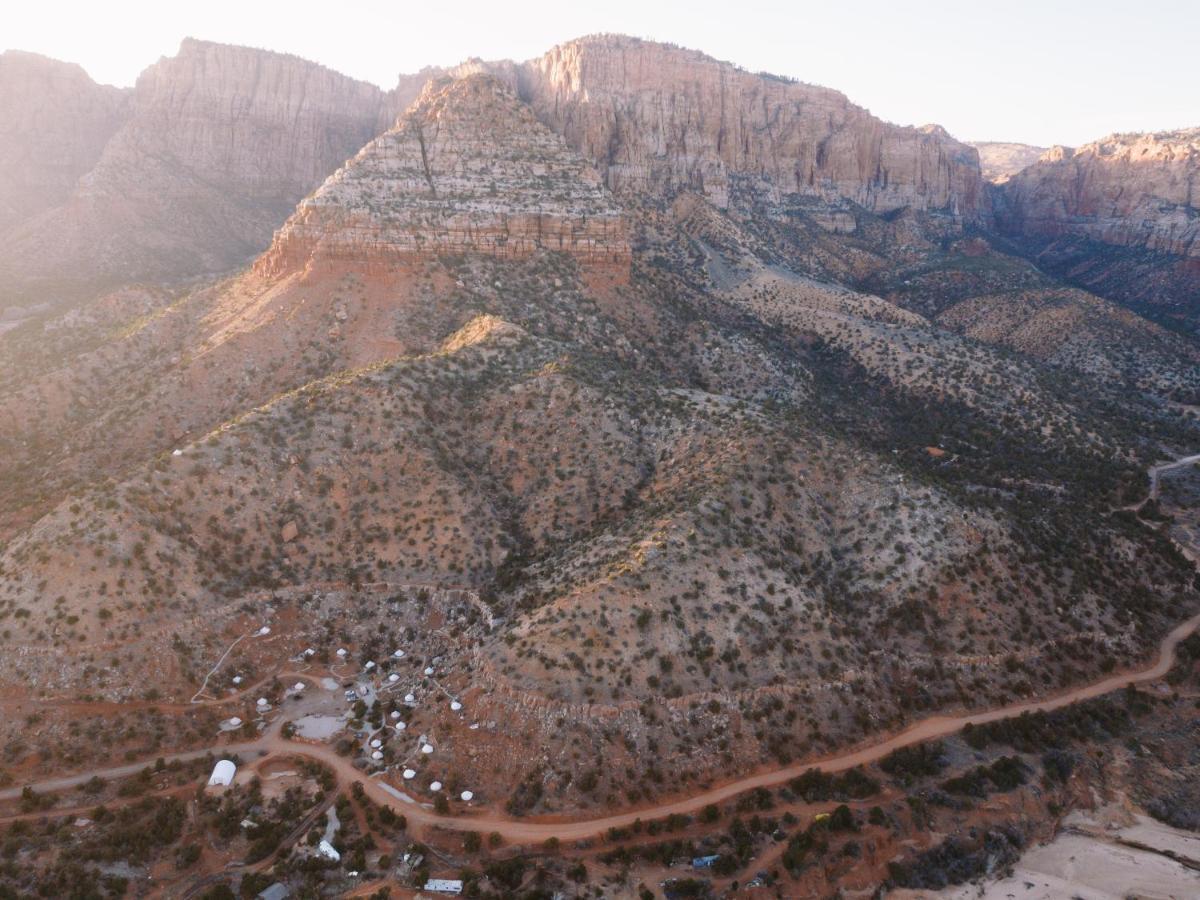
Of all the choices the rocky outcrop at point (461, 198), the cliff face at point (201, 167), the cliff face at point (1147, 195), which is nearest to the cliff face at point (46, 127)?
the cliff face at point (201, 167)

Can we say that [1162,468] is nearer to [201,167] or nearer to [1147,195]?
[1147,195]

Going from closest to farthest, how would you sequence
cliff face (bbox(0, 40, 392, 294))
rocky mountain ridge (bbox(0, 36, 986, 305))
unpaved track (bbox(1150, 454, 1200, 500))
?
unpaved track (bbox(1150, 454, 1200, 500)) < rocky mountain ridge (bbox(0, 36, 986, 305)) < cliff face (bbox(0, 40, 392, 294))

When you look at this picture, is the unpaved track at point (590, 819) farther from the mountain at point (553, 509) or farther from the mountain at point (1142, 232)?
the mountain at point (1142, 232)

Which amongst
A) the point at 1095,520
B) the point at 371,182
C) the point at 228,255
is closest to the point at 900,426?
the point at 1095,520

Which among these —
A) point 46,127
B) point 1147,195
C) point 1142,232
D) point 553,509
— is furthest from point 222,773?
point 1147,195

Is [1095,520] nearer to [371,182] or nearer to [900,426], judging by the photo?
[900,426]

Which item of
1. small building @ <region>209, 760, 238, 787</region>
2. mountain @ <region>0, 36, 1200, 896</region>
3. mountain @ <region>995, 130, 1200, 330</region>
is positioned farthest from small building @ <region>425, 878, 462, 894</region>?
mountain @ <region>995, 130, 1200, 330</region>

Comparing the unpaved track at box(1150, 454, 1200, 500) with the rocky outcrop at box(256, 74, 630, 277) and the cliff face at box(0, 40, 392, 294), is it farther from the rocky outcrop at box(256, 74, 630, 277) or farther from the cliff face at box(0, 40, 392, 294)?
the cliff face at box(0, 40, 392, 294)
